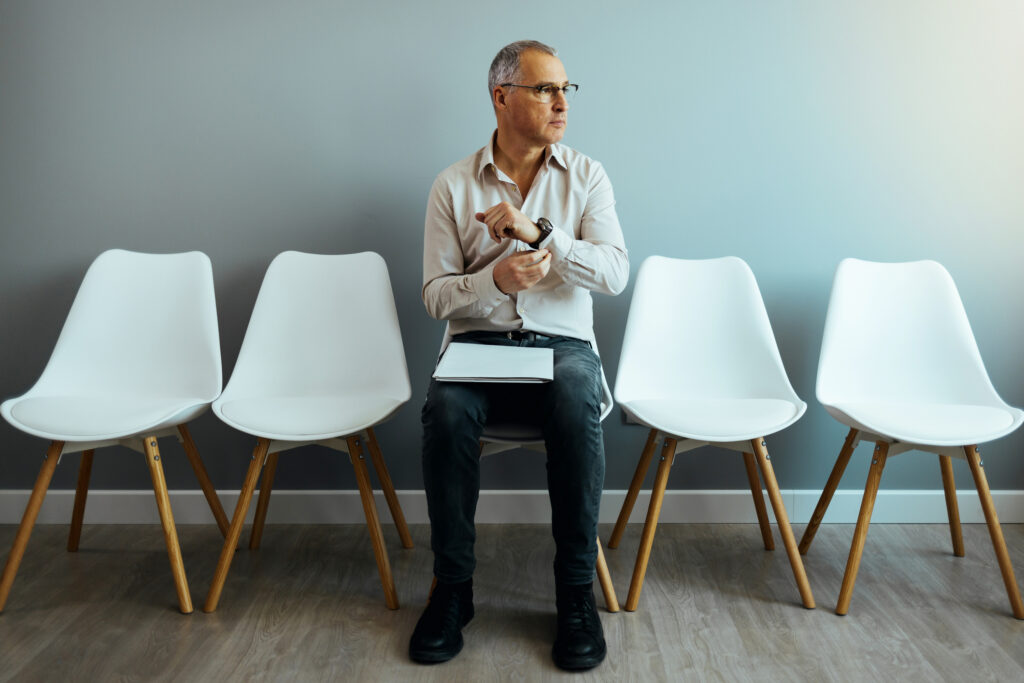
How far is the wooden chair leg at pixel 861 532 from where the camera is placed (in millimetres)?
1737

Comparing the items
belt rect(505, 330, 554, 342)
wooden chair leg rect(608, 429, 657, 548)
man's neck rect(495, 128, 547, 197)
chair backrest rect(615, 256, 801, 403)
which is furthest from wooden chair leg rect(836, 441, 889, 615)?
man's neck rect(495, 128, 547, 197)

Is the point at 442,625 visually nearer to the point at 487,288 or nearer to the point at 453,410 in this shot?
the point at 453,410

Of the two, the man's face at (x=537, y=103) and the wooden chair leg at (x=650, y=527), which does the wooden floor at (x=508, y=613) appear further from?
the man's face at (x=537, y=103)

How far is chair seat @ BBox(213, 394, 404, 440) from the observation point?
1.73m

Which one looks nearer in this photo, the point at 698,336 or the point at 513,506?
the point at 698,336

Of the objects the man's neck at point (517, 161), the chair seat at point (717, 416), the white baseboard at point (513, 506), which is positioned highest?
the man's neck at point (517, 161)

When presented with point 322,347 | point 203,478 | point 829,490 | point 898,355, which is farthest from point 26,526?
point 898,355

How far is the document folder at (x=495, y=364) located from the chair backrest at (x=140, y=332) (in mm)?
736

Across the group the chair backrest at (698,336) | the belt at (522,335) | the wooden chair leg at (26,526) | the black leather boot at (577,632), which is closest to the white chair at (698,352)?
the chair backrest at (698,336)

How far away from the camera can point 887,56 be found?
2.21 meters

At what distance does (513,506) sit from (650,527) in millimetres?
633

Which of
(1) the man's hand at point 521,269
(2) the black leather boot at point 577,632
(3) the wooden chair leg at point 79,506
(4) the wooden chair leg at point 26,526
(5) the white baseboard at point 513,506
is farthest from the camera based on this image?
(5) the white baseboard at point 513,506

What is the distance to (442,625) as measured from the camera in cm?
157

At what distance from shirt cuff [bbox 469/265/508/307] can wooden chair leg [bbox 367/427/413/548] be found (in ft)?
1.56
